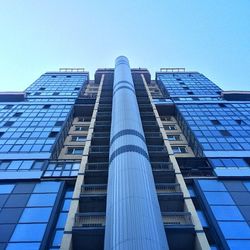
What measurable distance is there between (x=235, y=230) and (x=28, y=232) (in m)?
14.4

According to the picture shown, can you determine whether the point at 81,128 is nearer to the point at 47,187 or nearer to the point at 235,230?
the point at 47,187

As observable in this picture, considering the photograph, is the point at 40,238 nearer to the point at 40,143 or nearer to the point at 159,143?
the point at 40,143

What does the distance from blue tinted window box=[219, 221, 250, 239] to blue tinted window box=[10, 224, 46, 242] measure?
1263cm

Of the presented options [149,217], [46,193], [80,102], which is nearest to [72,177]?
[46,193]

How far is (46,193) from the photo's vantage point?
82.5ft

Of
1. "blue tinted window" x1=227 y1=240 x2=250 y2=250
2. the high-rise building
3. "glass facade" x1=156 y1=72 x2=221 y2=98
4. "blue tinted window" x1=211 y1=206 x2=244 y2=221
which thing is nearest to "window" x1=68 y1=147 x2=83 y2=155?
the high-rise building

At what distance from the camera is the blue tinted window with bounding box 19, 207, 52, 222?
22031 millimetres

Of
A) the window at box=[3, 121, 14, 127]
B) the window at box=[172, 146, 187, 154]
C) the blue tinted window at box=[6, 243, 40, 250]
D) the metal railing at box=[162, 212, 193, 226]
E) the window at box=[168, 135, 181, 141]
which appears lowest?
the blue tinted window at box=[6, 243, 40, 250]

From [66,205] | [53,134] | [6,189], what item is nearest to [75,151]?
[53,134]

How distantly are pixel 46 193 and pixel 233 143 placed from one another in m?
20.6

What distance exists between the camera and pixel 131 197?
67.8ft

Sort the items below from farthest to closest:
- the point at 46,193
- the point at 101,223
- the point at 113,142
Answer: the point at 113,142, the point at 46,193, the point at 101,223

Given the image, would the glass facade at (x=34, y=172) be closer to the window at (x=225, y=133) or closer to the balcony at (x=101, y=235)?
the balcony at (x=101, y=235)

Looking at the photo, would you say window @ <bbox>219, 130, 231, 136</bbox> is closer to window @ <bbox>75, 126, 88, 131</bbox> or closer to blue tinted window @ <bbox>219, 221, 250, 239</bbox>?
blue tinted window @ <bbox>219, 221, 250, 239</bbox>
